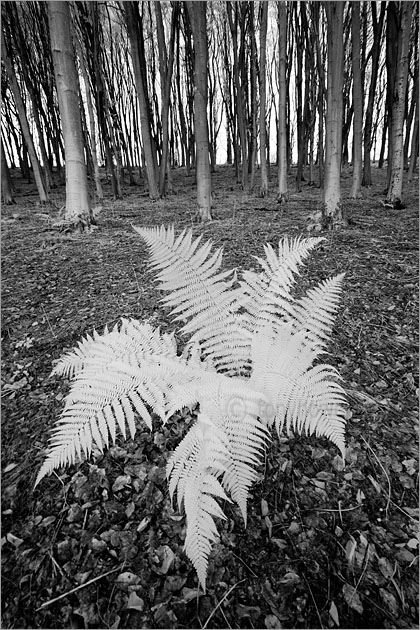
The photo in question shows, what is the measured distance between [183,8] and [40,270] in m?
10.5

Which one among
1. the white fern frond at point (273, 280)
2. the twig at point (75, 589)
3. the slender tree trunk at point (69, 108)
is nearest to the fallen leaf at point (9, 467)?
the twig at point (75, 589)

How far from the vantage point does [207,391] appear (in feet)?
3.57

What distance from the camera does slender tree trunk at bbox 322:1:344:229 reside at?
3.95 m

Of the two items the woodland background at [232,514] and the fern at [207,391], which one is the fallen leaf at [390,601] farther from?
the fern at [207,391]

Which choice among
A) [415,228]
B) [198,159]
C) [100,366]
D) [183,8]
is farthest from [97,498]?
[183,8]

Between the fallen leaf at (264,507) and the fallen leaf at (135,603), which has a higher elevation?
the fallen leaf at (264,507)

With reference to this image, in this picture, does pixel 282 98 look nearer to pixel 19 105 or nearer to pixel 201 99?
pixel 201 99

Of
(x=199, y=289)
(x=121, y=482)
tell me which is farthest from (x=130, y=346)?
(x=121, y=482)

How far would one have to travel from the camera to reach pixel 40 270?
3287mm

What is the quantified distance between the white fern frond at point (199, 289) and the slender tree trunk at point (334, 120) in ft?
11.8

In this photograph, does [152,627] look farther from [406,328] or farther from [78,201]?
[78,201]

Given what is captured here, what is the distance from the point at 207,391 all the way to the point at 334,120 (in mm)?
4577

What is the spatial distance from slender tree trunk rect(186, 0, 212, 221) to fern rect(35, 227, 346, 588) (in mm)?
4247

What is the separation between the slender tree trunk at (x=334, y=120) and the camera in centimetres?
395
